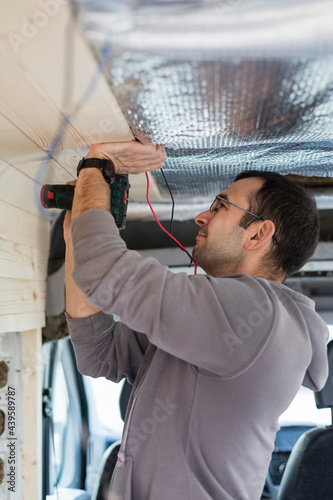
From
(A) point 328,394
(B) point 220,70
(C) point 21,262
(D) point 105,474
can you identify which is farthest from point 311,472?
(B) point 220,70

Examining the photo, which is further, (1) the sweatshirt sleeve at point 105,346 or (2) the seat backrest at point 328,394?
(2) the seat backrest at point 328,394

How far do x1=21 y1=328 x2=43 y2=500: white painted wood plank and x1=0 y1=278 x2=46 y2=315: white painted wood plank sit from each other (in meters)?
0.13

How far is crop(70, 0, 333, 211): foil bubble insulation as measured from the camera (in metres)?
0.62

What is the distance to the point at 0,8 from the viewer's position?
630 mm

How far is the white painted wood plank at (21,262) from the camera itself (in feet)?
4.95

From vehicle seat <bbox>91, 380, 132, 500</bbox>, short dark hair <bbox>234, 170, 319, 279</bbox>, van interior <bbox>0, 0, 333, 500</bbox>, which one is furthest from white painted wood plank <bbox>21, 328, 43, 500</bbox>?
short dark hair <bbox>234, 170, 319, 279</bbox>

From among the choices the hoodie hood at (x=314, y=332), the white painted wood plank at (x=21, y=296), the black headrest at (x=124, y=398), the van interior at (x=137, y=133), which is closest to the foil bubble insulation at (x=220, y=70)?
the van interior at (x=137, y=133)

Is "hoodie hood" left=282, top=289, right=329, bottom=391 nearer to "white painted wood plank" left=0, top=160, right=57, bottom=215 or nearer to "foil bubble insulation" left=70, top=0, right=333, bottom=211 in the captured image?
"foil bubble insulation" left=70, top=0, right=333, bottom=211

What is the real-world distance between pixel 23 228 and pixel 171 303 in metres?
1.01

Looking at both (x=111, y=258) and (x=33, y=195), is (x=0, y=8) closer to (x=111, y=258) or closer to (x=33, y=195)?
(x=111, y=258)

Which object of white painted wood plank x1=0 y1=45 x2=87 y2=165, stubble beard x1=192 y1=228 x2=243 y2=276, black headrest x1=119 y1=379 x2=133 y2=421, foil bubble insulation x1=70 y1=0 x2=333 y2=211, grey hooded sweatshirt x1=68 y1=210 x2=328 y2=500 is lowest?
black headrest x1=119 y1=379 x2=133 y2=421

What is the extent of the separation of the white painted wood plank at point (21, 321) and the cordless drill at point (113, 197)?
545 mm

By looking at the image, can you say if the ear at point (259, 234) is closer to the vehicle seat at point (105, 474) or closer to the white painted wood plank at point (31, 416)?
the white painted wood plank at point (31, 416)

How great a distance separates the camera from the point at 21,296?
66.8 inches
